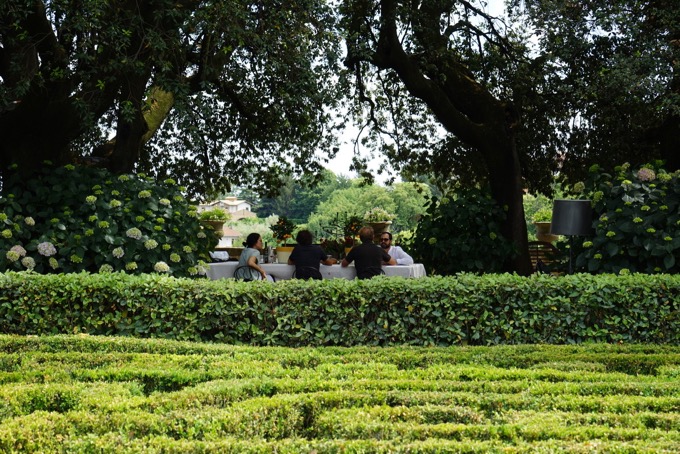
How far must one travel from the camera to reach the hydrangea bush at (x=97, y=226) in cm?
857

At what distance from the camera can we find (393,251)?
33.1 ft

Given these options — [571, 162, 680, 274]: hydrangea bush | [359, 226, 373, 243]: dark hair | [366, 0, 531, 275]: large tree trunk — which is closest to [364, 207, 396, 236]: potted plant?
[366, 0, 531, 275]: large tree trunk

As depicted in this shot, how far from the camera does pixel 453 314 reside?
683cm

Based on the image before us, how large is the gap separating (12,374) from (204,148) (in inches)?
392

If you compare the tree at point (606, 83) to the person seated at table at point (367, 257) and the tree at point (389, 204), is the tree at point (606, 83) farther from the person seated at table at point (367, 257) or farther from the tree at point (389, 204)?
the tree at point (389, 204)

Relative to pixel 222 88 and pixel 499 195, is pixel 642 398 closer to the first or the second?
pixel 499 195

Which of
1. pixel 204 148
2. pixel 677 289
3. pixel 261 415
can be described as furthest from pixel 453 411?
pixel 204 148

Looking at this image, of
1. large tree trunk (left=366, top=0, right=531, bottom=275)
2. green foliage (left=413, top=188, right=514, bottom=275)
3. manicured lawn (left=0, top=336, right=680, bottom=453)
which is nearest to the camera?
manicured lawn (left=0, top=336, right=680, bottom=453)

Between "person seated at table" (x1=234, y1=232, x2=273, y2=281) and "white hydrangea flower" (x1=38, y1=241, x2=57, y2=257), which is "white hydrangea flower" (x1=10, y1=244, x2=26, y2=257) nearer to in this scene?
"white hydrangea flower" (x1=38, y1=241, x2=57, y2=257)

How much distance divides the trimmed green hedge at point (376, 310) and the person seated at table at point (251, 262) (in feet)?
5.80

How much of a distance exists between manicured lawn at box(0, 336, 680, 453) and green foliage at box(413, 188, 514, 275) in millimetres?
5662

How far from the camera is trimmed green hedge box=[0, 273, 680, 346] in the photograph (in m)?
6.85

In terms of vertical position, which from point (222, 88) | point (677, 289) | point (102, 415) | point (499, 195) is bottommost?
point (102, 415)

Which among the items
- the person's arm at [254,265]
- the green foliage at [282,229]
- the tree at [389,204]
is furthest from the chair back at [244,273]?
the tree at [389,204]
